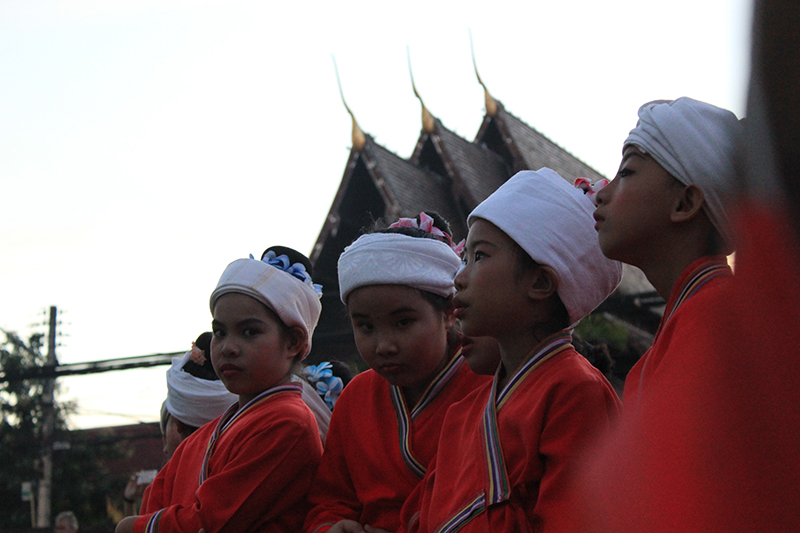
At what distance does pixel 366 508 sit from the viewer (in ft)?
8.46

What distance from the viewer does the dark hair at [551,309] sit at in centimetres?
225

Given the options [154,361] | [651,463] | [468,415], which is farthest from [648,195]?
[154,361]

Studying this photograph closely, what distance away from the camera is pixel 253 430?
2898mm

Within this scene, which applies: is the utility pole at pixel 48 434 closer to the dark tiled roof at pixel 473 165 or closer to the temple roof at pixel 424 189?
the temple roof at pixel 424 189

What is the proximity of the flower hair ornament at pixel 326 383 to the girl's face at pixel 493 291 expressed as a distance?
1.59m

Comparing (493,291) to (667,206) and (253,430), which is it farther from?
(253,430)

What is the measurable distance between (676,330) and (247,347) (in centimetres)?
194

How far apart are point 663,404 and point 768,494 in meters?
0.18

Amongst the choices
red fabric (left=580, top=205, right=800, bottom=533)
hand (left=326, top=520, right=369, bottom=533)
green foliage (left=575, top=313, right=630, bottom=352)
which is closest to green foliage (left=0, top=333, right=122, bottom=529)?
green foliage (left=575, top=313, right=630, bottom=352)

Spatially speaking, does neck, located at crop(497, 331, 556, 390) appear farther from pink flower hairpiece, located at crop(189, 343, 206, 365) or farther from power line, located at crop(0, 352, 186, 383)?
power line, located at crop(0, 352, 186, 383)

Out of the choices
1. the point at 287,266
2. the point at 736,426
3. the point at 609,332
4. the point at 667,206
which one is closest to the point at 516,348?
the point at 667,206

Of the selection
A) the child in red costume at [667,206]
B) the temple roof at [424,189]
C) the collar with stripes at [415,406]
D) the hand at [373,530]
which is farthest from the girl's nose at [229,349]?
the temple roof at [424,189]

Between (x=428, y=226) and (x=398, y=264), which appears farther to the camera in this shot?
(x=428, y=226)

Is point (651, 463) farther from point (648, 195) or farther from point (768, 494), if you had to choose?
point (648, 195)
